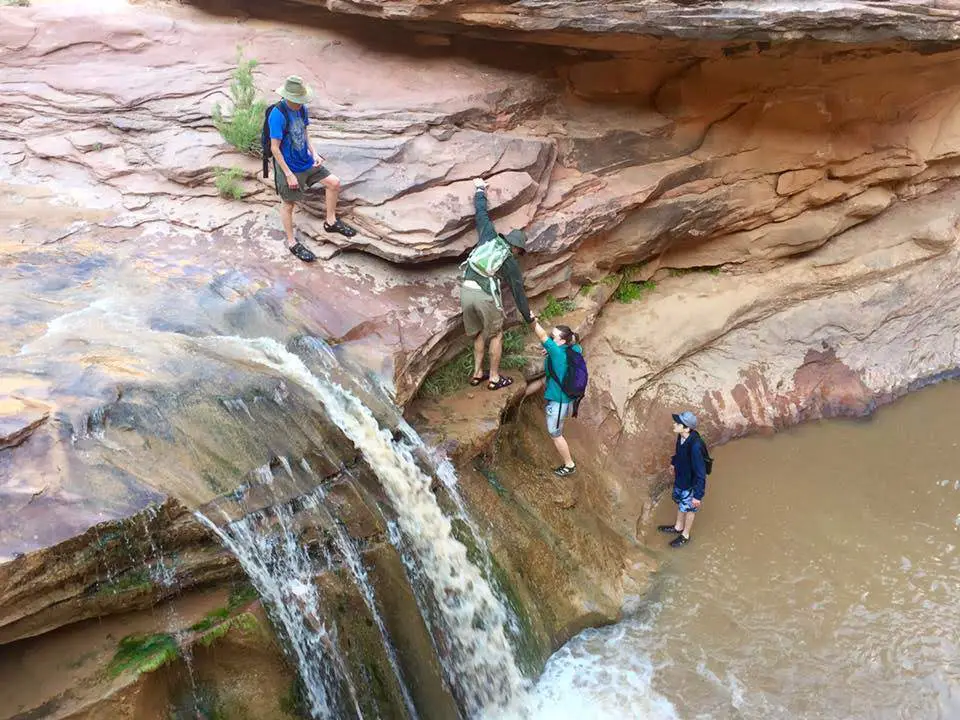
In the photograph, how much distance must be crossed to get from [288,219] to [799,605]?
17.0ft

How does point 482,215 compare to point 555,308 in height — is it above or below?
above

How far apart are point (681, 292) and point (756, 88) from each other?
225 cm

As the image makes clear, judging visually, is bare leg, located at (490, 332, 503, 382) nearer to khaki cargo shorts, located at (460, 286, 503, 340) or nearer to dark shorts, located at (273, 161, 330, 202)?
khaki cargo shorts, located at (460, 286, 503, 340)

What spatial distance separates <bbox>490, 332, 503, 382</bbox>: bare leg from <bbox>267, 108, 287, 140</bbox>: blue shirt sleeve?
93.2 inches

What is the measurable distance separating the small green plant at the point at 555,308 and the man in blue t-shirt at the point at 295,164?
2.11 meters

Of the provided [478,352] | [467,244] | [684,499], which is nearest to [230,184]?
[467,244]

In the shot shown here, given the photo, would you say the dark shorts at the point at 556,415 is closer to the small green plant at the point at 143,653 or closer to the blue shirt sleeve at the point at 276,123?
the blue shirt sleeve at the point at 276,123

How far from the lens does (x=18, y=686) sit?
13.3 ft

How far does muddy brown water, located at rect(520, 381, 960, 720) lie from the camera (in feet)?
18.2

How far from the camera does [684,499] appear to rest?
6.75 meters

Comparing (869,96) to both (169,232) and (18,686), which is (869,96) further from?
(18,686)

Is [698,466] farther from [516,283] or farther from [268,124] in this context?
[268,124]

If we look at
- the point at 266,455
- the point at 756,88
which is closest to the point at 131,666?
the point at 266,455

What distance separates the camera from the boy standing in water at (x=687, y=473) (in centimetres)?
655
